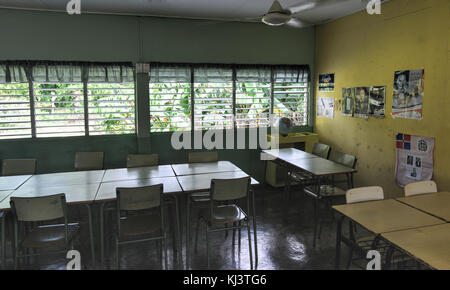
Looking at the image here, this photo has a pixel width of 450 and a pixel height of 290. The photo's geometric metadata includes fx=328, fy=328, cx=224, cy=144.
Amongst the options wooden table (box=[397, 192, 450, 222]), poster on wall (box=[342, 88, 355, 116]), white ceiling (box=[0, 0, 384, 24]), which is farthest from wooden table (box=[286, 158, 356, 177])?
white ceiling (box=[0, 0, 384, 24])

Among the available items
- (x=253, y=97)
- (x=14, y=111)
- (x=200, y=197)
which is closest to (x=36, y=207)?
(x=200, y=197)

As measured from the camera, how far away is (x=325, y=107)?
6328 millimetres

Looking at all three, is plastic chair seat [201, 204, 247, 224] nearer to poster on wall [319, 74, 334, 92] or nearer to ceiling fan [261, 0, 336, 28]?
ceiling fan [261, 0, 336, 28]

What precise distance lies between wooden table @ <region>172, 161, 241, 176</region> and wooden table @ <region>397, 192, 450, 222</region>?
1.99 meters

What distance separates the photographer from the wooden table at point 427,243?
2.04 m

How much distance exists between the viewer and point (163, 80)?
225 inches

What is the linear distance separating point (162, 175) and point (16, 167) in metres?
2.00

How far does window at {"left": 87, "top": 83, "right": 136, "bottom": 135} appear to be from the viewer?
18.2 feet

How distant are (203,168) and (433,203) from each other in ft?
8.41

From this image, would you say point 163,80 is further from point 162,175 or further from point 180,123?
point 162,175

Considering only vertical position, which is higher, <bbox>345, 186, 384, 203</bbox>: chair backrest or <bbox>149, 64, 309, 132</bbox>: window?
<bbox>149, 64, 309, 132</bbox>: window

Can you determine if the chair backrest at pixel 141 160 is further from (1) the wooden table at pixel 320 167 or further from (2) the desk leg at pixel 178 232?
(1) the wooden table at pixel 320 167

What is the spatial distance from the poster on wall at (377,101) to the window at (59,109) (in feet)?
15.4

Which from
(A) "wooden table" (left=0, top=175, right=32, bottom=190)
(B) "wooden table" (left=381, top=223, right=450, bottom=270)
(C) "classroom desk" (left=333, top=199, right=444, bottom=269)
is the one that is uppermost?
(A) "wooden table" (left=0, top=175, right=32, bottom=190)
